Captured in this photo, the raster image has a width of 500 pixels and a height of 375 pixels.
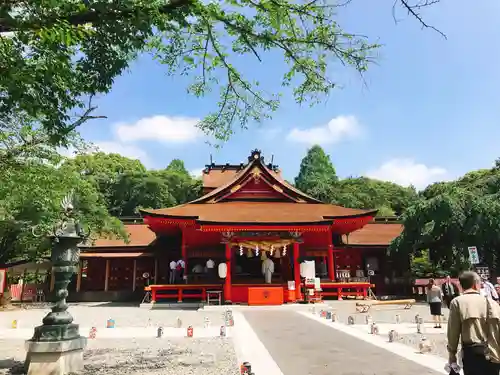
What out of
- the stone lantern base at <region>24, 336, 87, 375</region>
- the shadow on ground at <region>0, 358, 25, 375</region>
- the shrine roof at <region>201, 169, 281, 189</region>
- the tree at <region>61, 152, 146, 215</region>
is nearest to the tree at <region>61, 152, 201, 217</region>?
the tree at <region>61, 152, 146, 215</region>

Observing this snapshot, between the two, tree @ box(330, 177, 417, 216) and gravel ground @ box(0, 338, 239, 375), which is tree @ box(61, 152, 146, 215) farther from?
gravel ground @ box(0, 338, 239, 375)

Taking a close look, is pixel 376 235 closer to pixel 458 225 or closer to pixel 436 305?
pixel 458 225

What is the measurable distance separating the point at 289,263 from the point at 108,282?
11.4 meters

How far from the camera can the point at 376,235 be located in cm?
2381

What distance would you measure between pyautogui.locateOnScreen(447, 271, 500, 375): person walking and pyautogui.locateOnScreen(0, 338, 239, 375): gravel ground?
3595mm

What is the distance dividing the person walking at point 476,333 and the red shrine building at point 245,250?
13332 millimetres

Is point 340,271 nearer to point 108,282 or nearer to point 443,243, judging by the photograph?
point 443,243

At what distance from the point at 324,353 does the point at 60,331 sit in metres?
4.69

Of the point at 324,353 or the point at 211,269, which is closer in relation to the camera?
the point at 324,353

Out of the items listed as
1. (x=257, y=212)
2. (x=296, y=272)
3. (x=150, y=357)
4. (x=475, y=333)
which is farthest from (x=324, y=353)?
(x=257, y=212)

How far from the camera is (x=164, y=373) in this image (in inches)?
234

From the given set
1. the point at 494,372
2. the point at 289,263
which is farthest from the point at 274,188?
the point at 494,372

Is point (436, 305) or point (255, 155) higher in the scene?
point (255, 155)

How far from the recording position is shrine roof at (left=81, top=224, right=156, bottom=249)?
22.8m
